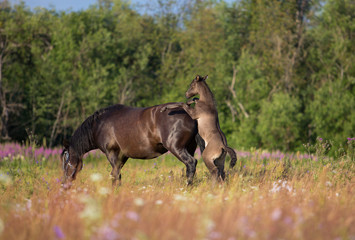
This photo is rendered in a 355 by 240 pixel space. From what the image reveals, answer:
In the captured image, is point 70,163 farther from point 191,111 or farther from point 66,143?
point 191,111

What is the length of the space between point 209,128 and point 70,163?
11.0 ft

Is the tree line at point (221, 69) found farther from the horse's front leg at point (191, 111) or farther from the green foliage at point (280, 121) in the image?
the horse's front leg at point (191, 111)

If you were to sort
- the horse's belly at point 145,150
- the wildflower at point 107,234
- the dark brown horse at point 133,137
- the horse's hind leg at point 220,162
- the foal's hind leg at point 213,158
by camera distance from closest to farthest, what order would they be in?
the wildflower at point 107,234 < the foal's hind leg at point 213,158 < the horse's hind leg at point 220,162 < the dark brown horse at point 133,137 < the horse's belly at point 145,150

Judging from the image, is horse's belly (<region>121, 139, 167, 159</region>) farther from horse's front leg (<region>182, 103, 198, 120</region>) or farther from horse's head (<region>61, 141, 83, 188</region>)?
horse's head (<region>61, 141, 83, 188</region>)

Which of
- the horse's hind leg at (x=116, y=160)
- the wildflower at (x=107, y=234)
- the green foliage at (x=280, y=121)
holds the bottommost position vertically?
the green foliage at (x=280, y=121)

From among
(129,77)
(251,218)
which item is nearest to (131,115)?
(251,218)

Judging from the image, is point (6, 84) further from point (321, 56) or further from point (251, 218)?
point (251, 218)

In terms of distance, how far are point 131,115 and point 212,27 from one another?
99.7 feet

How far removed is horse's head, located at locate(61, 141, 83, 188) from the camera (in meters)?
8.59

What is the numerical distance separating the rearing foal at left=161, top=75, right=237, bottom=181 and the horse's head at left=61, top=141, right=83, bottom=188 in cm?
237

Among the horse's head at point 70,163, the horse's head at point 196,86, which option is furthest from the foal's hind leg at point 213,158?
the horse's head at point 70,163

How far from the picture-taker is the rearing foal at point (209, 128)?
7.04 metres

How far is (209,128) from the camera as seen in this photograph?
24.0ft

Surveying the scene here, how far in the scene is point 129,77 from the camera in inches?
1561
